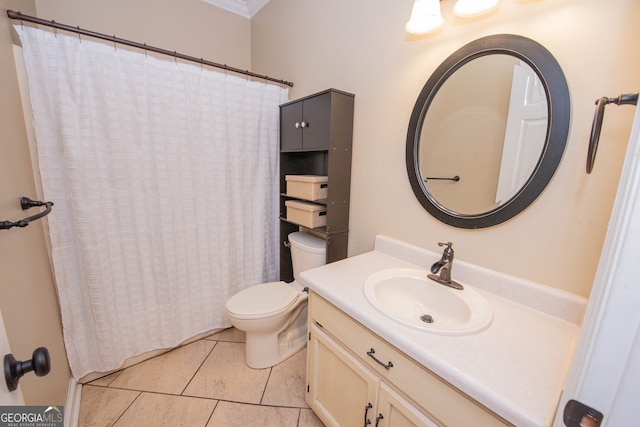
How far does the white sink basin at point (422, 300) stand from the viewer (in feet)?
2.93

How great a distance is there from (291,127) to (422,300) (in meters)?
1.31

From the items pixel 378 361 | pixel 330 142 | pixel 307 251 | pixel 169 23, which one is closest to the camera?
pixel 378 361

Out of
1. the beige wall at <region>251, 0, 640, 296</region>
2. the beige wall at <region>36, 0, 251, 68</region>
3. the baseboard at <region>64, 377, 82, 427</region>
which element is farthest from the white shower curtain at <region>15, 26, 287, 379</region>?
the beige wall at <region>36, 0, 251, 68</region>

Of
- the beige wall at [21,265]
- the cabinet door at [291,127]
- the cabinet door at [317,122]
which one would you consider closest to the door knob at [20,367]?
the beige wall at [21,265]

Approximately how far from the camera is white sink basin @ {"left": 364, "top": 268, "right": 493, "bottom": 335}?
893mm

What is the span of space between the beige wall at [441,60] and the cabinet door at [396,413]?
2.04 ft

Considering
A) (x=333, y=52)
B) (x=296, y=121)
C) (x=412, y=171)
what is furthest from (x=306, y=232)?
(x=333, y=52)

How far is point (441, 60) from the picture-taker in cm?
111

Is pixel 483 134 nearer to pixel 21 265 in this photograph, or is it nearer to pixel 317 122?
pixel 317 122

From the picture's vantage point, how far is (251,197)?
1898 millimetres

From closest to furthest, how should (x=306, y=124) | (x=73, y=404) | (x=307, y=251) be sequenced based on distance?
(x=73, y=404) < (x=306, y=124) < (x=307, y=251)

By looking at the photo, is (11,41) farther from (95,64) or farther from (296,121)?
(296,121)

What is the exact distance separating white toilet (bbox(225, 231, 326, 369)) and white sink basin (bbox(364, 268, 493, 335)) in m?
0.57

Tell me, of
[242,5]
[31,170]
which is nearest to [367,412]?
[31,170]
